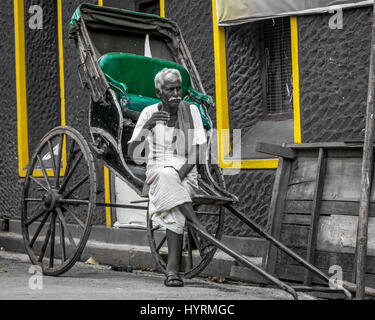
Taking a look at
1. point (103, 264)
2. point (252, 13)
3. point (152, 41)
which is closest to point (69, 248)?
point (103, 264)

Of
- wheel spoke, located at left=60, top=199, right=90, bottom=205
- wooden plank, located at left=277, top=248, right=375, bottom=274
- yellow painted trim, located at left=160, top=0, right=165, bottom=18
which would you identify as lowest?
wooden plank, located at left=277, top=248, right=375, bottom=274

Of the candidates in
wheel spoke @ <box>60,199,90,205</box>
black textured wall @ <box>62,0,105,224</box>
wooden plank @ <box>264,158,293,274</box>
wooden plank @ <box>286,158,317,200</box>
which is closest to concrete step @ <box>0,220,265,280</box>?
black textured wall @ <box>62,0,105,224</box>

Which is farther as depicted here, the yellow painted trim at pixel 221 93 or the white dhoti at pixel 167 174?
the yellow painted trim at pixel 221 93

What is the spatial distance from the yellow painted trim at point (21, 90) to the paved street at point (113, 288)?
3516mm

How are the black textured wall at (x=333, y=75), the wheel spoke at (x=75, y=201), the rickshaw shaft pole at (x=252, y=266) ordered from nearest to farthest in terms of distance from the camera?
the rickshaw shaft pole at (x=252, y=266) < the wheel spoke at (x=75, y=201) < the black textured wall at (x=333, y=75)

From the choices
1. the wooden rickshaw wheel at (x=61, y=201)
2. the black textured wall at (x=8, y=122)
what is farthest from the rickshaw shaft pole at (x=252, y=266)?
the black textured wall at (x=8, y=122)

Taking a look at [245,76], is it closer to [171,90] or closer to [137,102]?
[137,102]

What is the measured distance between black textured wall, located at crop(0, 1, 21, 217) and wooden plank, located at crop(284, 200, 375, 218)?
6.06 metres

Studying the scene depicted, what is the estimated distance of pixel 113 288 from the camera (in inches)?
256

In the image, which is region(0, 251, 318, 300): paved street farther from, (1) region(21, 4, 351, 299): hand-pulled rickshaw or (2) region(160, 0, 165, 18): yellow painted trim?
(2) region(160, 0, 165, 18): yellow painted trim

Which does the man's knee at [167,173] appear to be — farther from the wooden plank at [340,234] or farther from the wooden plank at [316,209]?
the wooden plank at [340,234]

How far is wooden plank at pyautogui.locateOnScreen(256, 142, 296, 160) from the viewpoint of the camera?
662cm

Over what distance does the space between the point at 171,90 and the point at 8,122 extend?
6.20 m

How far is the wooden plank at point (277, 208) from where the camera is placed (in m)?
6.73
